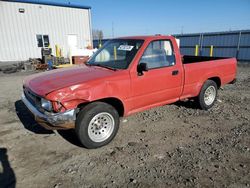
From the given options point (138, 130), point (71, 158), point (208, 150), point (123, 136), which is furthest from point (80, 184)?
point (208, 150)

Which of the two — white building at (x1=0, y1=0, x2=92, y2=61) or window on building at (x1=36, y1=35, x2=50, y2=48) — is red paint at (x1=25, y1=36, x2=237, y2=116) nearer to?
white building at (x1=0, y1=0, x2=92, y2=61)

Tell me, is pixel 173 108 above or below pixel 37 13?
below

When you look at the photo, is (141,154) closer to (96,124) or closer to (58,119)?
(96,124)

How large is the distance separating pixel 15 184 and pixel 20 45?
19112mm

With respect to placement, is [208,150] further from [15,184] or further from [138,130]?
[15,184]

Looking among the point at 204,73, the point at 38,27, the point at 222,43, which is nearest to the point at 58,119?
the point at 204,73

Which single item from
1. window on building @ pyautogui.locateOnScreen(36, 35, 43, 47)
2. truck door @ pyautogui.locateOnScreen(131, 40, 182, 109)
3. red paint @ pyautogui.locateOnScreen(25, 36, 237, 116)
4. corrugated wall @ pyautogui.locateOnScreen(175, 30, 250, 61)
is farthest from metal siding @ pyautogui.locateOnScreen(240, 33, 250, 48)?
window on building @ pyautogui.locateOnScreen(36, 35, 43, 47)

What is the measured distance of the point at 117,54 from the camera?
4383 mm

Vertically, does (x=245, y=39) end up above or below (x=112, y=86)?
above

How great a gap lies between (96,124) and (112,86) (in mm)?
729

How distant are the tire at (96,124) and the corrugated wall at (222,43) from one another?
16.6 m

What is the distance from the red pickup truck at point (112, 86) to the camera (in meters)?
3.35

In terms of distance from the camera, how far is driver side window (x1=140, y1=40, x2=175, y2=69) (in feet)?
13.8

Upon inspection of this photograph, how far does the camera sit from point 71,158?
3.49m
